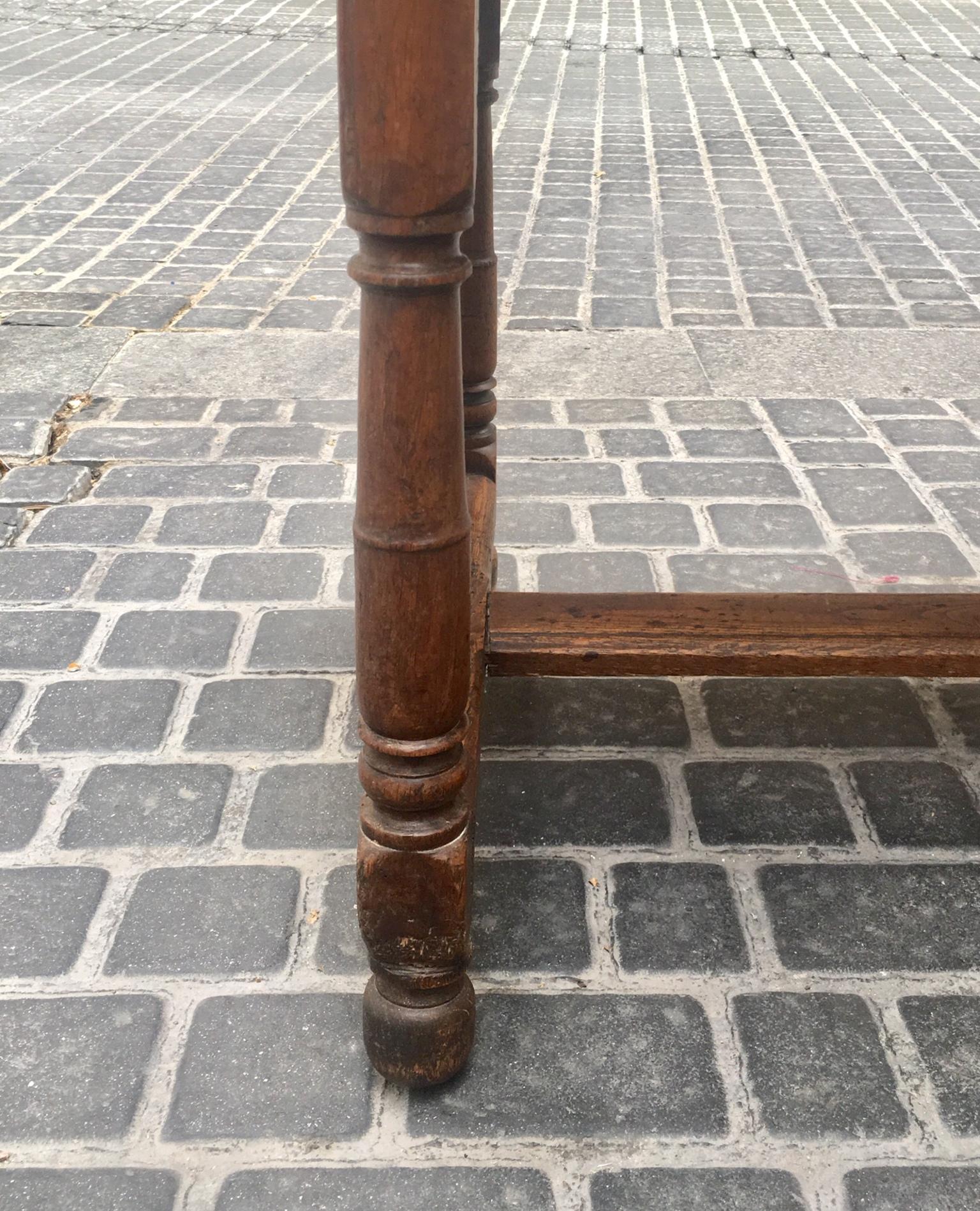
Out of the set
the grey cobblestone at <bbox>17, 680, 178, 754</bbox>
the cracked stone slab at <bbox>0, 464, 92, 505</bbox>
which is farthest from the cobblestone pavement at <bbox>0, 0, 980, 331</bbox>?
the grey cobblestone at <bbox>17, 680, 178, 754</bbox>

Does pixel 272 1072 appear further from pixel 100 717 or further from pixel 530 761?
pixel 100 717

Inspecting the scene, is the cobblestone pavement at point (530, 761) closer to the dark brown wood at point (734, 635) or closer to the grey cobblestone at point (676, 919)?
the grey cobblestone at point (676, 919)

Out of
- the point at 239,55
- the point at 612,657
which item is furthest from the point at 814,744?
the point at 239,55

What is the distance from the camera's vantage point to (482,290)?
7.62 ft

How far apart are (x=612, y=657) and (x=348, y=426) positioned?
72.5 inches

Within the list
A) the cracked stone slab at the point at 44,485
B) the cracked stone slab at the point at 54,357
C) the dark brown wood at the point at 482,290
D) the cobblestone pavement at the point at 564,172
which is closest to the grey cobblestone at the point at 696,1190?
the dark brown wood at the point at 482,290

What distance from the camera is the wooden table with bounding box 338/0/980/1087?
1.30 meters

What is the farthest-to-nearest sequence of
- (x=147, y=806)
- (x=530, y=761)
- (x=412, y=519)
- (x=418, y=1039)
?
(x=530, y=761) < (x=147, y=806) < (x=418, y=1039) < (x=412, y=519)

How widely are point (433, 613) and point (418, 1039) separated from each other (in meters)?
0.53

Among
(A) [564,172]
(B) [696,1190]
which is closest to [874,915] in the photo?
(B) [696,1190]

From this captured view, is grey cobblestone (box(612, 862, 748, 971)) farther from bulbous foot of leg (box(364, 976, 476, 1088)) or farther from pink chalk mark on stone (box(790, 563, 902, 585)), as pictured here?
pink chalk mark on stone (box(790, 563, 902, 585))

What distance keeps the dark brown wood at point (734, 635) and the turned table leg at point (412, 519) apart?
0.45 metres

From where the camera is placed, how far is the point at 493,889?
78.7 inches

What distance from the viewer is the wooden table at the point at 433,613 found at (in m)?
1.30
